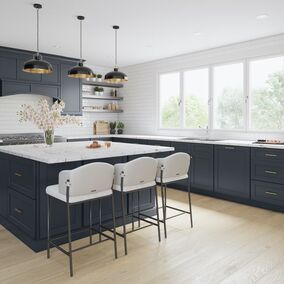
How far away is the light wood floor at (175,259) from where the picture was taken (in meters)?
2.54

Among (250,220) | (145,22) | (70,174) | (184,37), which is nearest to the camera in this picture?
(70,174)

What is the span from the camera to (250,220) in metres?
4.04

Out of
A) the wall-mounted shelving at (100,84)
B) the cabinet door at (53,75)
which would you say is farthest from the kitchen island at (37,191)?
the wall-mounted shelving at (100,84)

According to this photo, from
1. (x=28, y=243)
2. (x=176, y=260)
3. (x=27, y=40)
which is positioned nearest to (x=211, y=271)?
(x=176, y=260)

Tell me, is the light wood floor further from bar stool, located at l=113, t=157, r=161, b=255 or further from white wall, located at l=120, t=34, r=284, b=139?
white wall, located at l=120, t=34, r=284, b=139

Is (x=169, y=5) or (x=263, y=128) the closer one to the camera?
(x=169, y=5)

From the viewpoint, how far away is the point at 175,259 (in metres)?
2.88

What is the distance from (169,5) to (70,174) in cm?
243

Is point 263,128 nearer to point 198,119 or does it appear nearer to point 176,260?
point 198,119

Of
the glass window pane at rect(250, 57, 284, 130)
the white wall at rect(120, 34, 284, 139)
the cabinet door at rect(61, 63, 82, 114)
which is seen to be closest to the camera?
the glass window pane at rect(250, 57, 284, 130)

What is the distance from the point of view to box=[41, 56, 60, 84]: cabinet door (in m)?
6.18

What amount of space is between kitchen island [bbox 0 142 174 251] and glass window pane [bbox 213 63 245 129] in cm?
247

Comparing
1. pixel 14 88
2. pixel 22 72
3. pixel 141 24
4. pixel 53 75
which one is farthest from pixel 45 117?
pixel 53 75

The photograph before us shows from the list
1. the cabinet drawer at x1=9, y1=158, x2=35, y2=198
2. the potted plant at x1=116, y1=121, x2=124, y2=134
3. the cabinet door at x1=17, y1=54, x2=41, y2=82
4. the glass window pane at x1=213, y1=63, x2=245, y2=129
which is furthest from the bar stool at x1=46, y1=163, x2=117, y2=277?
the potted plant at x1=116, y1=121, x2=124, y2=134
